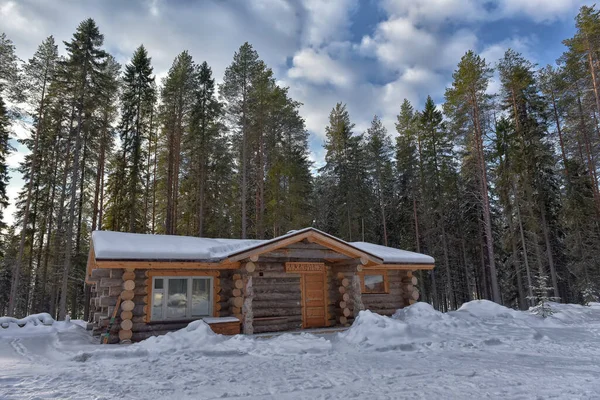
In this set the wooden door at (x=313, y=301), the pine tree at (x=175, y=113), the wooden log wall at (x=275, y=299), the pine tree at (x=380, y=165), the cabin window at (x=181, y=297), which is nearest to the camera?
the cabin window at (x=181, y=297)

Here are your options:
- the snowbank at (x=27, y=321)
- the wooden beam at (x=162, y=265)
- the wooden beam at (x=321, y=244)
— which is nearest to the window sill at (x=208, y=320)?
the wooden beam at (x=162, y=265)

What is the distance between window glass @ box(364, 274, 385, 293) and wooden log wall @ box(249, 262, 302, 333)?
3.54 metres

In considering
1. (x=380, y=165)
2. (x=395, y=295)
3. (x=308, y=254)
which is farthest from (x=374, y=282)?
(x=380, y=165)

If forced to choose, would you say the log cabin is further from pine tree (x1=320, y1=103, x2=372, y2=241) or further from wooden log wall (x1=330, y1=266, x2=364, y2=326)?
pine tree (x1=320, y1=103, x2=372, y2=241)

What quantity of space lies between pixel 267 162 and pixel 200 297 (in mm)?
13007

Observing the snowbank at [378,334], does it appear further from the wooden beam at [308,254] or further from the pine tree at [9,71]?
the pine tree at [9,71]

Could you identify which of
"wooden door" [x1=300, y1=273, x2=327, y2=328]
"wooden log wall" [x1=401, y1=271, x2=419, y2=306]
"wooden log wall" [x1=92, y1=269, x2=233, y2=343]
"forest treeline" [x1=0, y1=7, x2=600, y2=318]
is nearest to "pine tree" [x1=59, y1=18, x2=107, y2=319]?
"forest treeline" [x1=0, y1=7, x2=600, y2=318]

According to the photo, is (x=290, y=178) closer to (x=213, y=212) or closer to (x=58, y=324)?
(x=213, y=212)

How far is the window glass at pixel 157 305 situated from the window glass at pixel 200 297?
1043mm

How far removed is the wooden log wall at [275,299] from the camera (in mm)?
12031

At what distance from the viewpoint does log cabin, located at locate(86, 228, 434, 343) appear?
33.6ft

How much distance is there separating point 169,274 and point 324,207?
20.9m

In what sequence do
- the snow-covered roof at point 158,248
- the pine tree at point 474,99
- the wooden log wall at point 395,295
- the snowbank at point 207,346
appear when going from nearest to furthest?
the snowbank at point 207,346 < the snow-covered roof at point 158,248 < the wooden log wall at point 395,295 < the pine tree at point 474,99

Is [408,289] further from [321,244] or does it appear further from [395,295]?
[321,244]
